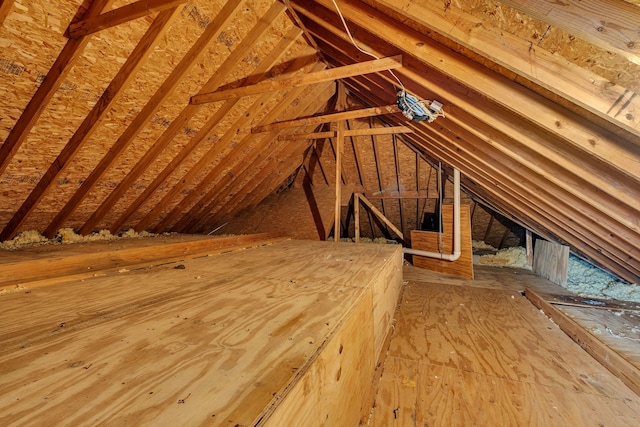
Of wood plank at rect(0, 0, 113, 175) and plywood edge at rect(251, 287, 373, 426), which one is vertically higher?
wood plank at rect(0, 0, 113, 175)

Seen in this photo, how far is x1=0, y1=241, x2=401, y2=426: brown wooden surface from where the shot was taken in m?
0.68

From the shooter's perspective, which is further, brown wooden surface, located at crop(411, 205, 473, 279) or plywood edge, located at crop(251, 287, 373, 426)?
brown wooden surface, located at crop(411, 205, 473, 279)

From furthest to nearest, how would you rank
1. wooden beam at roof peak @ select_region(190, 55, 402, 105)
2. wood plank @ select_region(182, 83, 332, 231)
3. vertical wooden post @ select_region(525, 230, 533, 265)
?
vertical wooden post @ select_region(525, 230, 533, 265) < wood plank @ select_region(182, 83, 332, 231) < wooden beam at roof peak @ select_region(190, 55, 402, 105)

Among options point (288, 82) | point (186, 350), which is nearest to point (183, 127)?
point (288, 82)

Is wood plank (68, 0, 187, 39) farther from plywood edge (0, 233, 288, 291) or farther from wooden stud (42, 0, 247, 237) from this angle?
plywood edge (0, 233, 288, 291)

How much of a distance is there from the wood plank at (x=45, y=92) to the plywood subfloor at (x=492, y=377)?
3.27m

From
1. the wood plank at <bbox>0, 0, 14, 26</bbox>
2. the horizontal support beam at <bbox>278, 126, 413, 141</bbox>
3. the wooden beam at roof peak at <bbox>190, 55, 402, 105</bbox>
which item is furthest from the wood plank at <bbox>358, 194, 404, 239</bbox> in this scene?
the wood plank at <bbox>0, 0, 14, 26</bbox>

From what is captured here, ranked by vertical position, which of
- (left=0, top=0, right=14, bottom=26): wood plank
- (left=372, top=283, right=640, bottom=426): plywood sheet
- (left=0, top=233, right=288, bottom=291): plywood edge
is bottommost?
(left=372, top=283, right=640, bottom=426): plywood sheet

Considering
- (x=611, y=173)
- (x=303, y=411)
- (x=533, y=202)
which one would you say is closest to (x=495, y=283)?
(x=533, y=202)

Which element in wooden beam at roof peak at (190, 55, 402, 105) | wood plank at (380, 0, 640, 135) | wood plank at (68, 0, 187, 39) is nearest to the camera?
wood plank at (380, 0, 640, 135)

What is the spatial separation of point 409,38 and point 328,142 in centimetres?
414

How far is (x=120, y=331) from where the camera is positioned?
3.61ft

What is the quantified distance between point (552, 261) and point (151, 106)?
6.18 metres

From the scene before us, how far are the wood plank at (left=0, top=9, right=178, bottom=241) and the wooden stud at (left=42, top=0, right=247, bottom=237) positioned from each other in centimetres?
31
